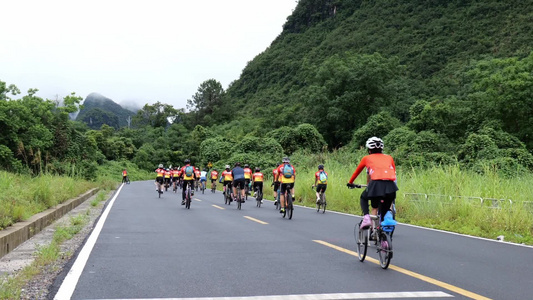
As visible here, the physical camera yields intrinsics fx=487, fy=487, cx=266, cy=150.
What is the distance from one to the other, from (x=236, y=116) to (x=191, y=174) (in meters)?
87.0

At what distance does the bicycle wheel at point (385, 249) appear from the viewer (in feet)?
22.1

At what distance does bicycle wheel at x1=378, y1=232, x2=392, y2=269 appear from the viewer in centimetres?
673

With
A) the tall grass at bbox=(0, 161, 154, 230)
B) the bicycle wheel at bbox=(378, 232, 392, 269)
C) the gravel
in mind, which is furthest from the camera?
the tall grass at bbox=(0, 161, 154, 230)

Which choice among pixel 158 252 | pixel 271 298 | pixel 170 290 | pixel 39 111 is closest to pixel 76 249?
pixel 158 252

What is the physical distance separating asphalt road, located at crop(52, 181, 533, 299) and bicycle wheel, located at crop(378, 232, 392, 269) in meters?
0.13

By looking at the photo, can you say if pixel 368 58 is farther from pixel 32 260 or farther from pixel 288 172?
pixel 32 260

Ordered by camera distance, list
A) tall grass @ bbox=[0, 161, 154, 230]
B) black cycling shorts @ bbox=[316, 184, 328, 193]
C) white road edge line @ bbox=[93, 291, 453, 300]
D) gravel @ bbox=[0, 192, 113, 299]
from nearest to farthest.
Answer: white road edge line @ bbox=[93, 291, 453, 300], gravel @ bbox=[0, 192, 113, 299], tall grass @ bbox=[0, 161, 154, 230], black cycling shorts @ bbox=[316, 184, 328, 193]

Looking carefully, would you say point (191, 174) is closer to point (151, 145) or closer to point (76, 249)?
point (76, 249)

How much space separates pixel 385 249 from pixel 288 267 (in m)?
1.40

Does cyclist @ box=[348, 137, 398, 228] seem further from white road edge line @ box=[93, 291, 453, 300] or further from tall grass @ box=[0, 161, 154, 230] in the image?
tall grass @ box=[0, 161, 154, 230]

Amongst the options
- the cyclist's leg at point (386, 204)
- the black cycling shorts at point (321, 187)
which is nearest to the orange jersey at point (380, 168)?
the cyclist's leg at point (386, 204)

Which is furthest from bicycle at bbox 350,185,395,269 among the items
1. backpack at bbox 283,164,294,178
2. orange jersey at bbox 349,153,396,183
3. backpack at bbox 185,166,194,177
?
backpack at bbox 185,166,194,177

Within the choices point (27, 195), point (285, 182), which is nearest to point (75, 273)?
point (27, 195)

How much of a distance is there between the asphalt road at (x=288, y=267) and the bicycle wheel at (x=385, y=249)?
Result: 13cm
